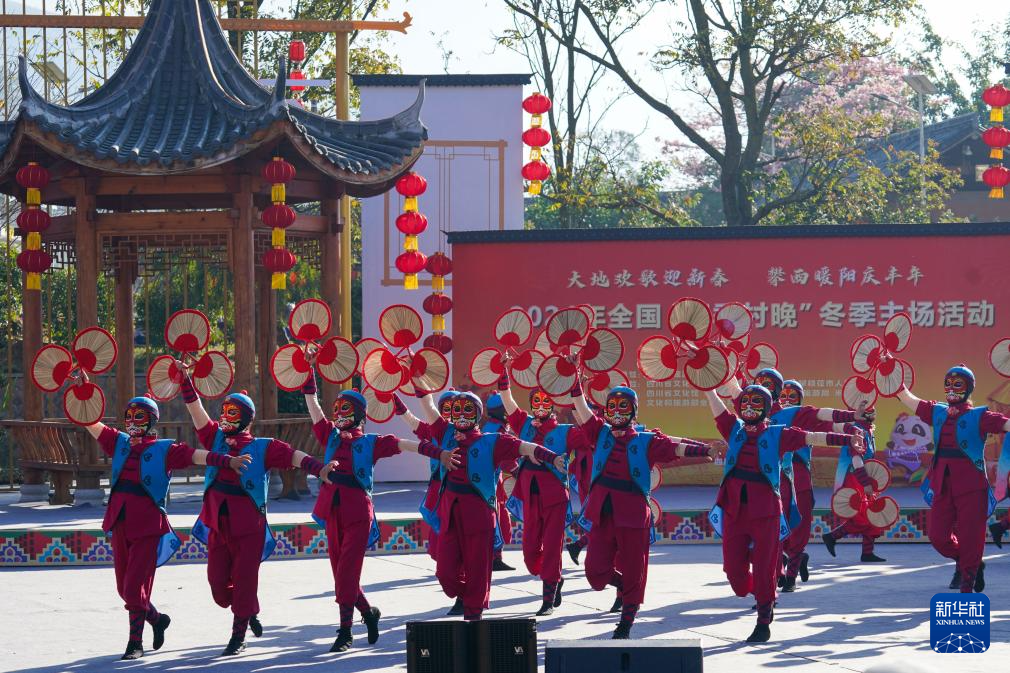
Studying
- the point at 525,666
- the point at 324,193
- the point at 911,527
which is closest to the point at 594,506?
the point at 525,666

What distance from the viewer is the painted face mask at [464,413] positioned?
9422 millimetres

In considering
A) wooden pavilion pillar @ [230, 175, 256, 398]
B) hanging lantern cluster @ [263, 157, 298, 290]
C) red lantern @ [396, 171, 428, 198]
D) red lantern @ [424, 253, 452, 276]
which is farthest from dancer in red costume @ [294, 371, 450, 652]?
red lantern @ [424, 253, 452, 276]

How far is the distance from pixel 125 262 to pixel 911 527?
8.27m

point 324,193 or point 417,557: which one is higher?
point 324,193

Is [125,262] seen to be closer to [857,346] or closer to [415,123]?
[415,123]

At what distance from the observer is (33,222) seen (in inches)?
594

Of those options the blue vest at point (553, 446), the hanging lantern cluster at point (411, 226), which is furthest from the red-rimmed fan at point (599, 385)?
the hanging lantern cluster at point (411, 226)

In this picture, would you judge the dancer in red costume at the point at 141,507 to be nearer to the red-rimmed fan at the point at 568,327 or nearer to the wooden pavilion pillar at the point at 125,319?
the red-rimmed fan at the point at 568,327

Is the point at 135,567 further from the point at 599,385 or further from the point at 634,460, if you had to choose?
the point at 599,385

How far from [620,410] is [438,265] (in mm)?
7843

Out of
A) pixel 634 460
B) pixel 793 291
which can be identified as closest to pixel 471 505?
pixel 634 460

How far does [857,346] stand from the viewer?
37.5ft

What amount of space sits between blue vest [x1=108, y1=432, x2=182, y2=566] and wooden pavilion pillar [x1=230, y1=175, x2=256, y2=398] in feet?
19.7

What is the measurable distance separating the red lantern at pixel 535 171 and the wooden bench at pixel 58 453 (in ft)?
19.2
